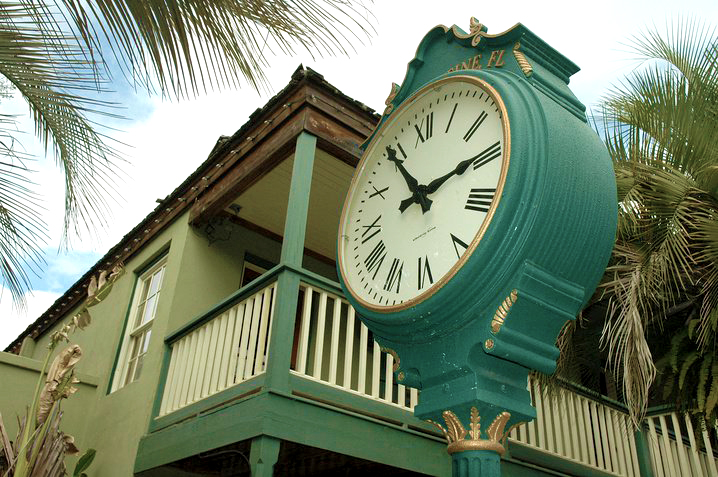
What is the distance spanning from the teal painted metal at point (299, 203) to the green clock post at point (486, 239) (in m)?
3.29

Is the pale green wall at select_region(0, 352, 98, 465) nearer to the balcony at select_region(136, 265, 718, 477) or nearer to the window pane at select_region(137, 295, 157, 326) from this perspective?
the window pane at select_region(137, 295, 157, 326)

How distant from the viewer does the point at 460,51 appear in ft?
9.67

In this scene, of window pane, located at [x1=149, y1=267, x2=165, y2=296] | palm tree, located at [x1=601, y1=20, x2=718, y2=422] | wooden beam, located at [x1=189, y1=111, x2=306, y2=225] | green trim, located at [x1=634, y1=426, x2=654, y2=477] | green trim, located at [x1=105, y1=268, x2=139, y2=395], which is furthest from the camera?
window pane, located at [x1=149, y1=267, x2=165, y2=296]

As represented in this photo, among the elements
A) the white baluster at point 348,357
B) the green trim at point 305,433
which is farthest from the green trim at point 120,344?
the white baluster at point 348,357

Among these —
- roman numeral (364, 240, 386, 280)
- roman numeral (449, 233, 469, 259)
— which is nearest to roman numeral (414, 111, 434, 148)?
roman numeral (364, 240, 386, 280)

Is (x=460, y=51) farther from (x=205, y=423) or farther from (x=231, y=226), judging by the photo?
(x=231, y=226)

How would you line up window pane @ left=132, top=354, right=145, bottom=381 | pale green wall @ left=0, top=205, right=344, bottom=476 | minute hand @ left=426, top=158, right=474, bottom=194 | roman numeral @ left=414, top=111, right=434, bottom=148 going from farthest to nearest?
window pane @ left=132, top=354, right=145, bottom=381 < pale green wall @ left=0, top=205, right=344, bottom=476 < roman numeral @ left=414, top=111, right=434, bottom=148 < minute hand @ left=426, top=158, right=474, bottom=194

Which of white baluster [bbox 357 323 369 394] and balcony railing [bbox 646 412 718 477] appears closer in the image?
white baluster [bbox 357 323 369 394]

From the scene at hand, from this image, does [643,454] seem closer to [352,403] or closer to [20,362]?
[352,403]

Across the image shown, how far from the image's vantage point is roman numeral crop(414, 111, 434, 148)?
9.39ft

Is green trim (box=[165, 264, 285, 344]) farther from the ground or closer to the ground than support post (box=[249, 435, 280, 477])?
farther from the ground

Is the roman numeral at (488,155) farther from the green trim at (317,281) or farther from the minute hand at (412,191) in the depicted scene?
the green trim at (317,281)

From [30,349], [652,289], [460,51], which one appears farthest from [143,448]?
[30,349]

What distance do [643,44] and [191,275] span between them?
5950 mm
